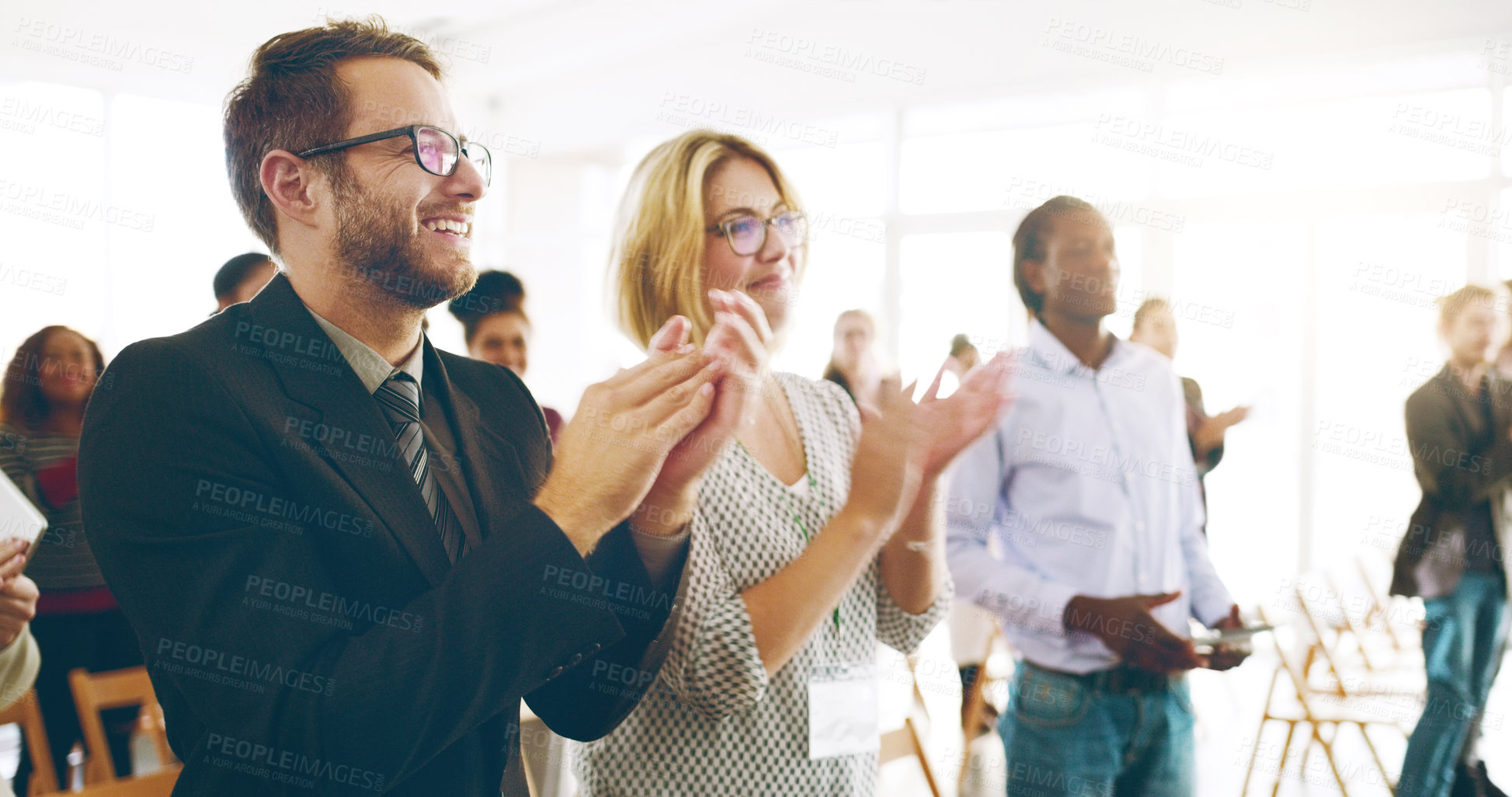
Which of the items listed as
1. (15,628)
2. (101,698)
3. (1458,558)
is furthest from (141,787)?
(1458,558)

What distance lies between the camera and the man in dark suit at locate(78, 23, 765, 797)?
0.80 meters

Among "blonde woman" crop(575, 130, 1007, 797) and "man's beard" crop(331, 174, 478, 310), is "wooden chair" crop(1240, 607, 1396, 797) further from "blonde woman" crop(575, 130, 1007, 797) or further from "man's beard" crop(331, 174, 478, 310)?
"man's beard" crop(331, 174, 478, 310)

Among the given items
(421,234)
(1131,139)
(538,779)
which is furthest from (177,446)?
(1131,139)

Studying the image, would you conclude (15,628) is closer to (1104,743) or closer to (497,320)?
(497,320)

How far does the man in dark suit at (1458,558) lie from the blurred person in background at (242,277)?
12.4 feet

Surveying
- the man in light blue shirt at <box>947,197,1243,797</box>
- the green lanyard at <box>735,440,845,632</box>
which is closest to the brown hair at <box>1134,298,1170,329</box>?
the man in light blue shirt at <box>947,197,1243,797</box>

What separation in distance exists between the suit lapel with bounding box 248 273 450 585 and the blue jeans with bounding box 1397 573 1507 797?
354 cm

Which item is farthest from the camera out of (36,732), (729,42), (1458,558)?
(729,42)

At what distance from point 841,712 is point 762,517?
0.30m

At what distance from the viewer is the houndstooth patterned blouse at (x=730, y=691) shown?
4.01ft

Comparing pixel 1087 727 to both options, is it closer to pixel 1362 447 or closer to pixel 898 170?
pixel 1362 447

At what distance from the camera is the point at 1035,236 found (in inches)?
85.0

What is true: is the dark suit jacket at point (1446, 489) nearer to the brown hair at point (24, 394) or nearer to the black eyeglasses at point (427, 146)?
the black eyeglasses at point (427, 146)

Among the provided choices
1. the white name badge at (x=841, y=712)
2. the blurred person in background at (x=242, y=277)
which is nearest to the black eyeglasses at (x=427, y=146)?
the white name badge at (x=841, y=712)
